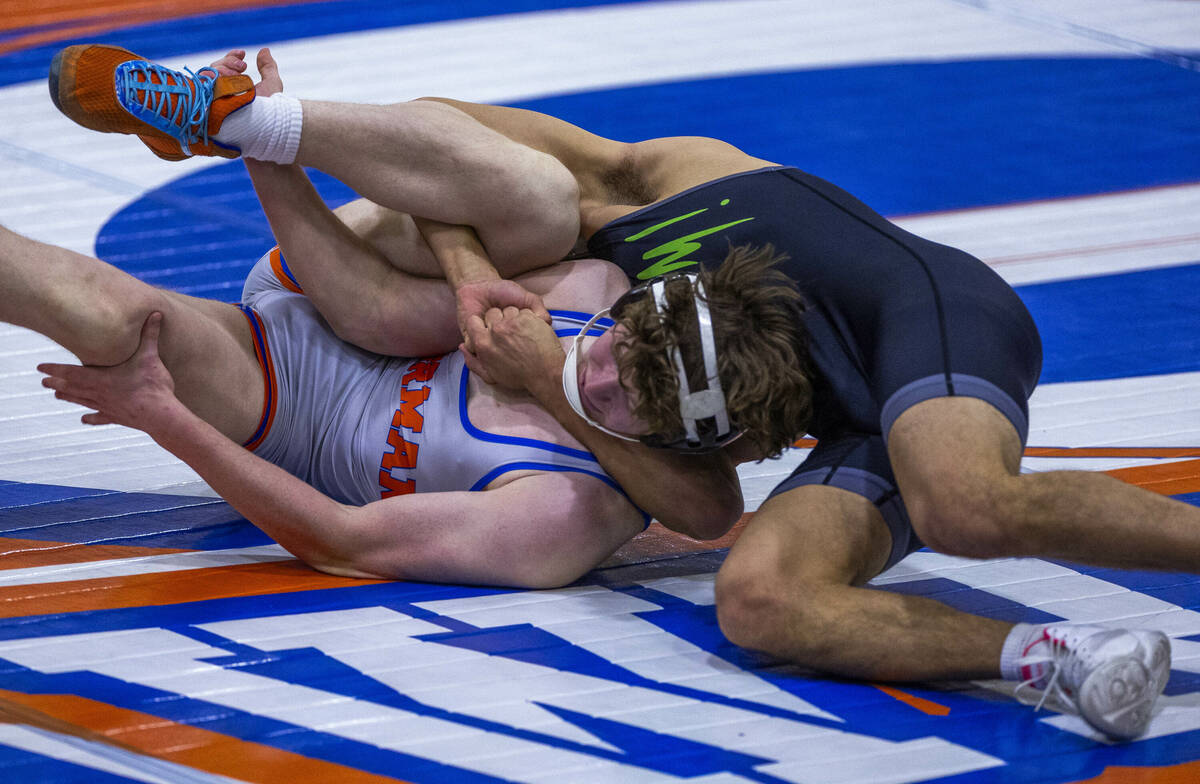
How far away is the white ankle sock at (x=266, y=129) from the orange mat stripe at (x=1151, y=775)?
192 cm

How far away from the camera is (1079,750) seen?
2.19 metres

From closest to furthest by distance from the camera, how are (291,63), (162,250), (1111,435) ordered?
(1111,435) → (162,250) → (291,63)

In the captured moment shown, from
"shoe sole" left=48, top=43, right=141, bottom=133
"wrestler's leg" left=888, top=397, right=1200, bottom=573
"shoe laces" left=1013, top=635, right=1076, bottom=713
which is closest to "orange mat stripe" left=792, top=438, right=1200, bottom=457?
"wrestler's leg" left=888, top=397, right=1200, bottom=573

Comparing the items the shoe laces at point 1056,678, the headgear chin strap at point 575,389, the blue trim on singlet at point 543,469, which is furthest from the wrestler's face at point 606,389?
the shoe laces at point 1056,678

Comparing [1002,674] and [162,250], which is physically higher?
[162,250]

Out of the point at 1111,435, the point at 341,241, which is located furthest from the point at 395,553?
the point at 1111,435

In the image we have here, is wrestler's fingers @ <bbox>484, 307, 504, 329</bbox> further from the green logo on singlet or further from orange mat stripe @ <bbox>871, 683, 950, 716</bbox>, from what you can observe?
orange mat stripe @ <bbox>871, 683, 950, 716</bbox>

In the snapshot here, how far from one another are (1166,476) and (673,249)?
1.40m

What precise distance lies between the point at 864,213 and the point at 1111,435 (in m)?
1.20

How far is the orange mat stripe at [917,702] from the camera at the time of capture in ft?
7.58

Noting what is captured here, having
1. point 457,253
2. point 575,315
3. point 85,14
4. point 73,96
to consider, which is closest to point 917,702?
point 575,315

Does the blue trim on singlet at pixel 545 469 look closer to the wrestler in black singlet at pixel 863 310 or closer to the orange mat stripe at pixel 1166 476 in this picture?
the wrestler in black singlet at pixel 863 310

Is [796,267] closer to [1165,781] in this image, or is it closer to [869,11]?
[1165,781]

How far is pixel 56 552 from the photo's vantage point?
2875mm
